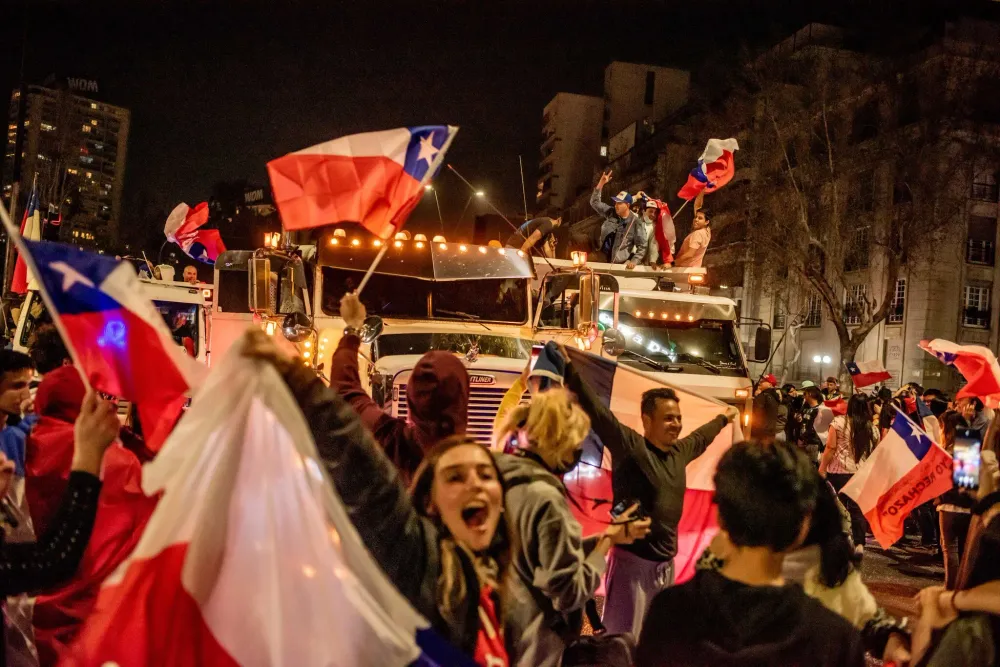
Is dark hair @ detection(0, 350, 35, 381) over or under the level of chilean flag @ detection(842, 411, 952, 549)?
over

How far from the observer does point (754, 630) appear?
2176 mm

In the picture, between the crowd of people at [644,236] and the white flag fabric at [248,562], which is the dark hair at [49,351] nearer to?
the white flag fabric at [248,562]

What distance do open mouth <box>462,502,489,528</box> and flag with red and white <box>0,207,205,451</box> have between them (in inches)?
38.0

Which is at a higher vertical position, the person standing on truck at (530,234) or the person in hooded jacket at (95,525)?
the person standing on truck at (530,234)

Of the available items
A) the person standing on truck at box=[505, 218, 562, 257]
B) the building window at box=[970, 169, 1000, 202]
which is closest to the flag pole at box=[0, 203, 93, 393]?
the person standing on truck at box=[505, 218, 562, 257]

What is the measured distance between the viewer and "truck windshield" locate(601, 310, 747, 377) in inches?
462

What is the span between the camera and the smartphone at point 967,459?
311 centimetres

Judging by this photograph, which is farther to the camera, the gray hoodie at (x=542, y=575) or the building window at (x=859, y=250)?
the building window at (x=859, y=250)

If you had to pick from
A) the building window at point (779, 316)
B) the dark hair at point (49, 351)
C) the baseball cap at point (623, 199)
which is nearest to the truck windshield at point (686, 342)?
the baseball cap at point (623, 199)

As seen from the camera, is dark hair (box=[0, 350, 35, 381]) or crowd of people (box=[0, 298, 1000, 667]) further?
dark hair (box=[0, 350, 35, 381])

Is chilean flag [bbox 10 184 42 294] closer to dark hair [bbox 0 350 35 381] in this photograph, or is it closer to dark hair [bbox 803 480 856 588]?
dark hair [bbox 0 350 35 381]

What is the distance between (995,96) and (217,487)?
3288cm

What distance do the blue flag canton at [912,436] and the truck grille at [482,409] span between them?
A: 137 inches

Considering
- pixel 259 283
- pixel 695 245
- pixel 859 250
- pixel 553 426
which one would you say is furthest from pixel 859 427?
pixel 859 250
